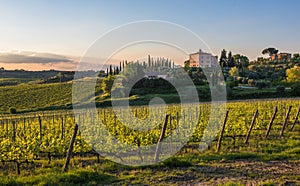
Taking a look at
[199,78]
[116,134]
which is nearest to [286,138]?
[116,134]

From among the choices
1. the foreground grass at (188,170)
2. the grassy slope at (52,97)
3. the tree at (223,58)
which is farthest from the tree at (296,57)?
Result: the foreground grass at (188,170)

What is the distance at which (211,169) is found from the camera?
291 inches

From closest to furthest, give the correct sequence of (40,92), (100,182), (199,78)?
1. (100,182)
2. (199,78)
3. (40,92)

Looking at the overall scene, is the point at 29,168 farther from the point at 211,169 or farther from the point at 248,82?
the point at 248,82

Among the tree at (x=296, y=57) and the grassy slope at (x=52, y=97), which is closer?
the grassy slope at (x=52, y=97)

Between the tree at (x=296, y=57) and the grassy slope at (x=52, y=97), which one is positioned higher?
the tree at (x=296, y=57)

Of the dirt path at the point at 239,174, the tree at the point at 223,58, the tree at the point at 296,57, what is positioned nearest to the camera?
the dirt path at the point at 239,174

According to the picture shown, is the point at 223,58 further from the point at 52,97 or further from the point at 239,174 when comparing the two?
the point at 239,174

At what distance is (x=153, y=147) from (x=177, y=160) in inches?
79.4

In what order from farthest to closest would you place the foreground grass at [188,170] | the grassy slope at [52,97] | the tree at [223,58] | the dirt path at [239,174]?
the tree at [223,58]
the grassy slope at [52,97]
the foreground grass at [188,170]
the dirt path at [239,174]

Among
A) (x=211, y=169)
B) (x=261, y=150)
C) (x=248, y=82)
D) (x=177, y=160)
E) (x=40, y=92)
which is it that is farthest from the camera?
(x=248, y=82)

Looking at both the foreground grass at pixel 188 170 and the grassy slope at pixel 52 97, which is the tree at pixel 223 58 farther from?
the foreground grass at pixel 188 170

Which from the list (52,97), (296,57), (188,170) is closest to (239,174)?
(188,170)

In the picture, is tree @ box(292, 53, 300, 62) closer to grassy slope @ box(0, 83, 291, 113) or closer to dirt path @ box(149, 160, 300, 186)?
grassy slope @ box(0, 83, 291, 113)
